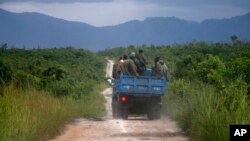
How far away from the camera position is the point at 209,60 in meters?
22.1

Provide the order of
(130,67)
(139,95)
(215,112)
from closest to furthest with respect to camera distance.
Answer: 1. (215,112)
2. (139,95)
3. (130,67)

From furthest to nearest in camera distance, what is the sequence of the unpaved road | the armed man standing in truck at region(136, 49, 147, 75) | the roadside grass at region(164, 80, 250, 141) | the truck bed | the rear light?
1. the armed man standing in truck at region(136, 49, 147, 75)
2. the rear light
3. the truck bed
4. the unpaved road
5. the roadside grass at region(164, 80, 250, 141)

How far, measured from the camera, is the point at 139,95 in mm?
21156

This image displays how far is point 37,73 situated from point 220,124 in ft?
61.5

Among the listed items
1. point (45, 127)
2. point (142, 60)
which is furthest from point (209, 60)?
point (45, 127)

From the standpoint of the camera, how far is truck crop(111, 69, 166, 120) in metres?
21.0

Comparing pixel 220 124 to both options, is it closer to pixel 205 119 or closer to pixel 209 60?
pixel 205 119

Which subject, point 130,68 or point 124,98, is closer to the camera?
point 124,98

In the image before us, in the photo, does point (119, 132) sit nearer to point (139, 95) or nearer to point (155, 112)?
point (139, 95)

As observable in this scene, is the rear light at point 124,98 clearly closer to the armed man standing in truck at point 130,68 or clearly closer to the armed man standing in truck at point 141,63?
the armed man standing in truck at point 130,68

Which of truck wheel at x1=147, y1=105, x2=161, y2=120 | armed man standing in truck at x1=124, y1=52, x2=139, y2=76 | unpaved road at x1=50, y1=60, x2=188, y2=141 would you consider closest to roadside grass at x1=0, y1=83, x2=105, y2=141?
unpaved road at x1=50, y1=60, x2=188, y2=141

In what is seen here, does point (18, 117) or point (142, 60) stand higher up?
point (142, 60)

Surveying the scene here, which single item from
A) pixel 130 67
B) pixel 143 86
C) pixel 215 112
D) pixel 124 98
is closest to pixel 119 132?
pixel 215 112

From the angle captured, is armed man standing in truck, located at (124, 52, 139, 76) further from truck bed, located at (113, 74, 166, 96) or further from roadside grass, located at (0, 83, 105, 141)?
roadside grass, located at (0, 83, 105, 141)
